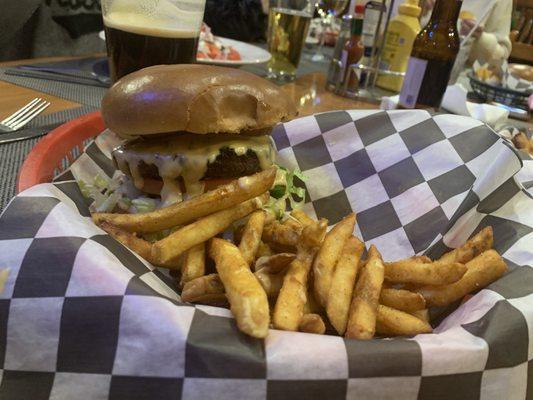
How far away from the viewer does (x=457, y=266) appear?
1.06 metres

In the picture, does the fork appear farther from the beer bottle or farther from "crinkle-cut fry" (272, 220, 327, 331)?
the beer bottle

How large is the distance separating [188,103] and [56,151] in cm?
56

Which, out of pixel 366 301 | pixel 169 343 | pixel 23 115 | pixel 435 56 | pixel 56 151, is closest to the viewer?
pixel 169 343

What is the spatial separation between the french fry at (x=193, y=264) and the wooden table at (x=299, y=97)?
129 cm

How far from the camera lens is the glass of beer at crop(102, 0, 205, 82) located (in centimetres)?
201

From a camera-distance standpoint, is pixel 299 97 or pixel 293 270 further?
pixel 299 97

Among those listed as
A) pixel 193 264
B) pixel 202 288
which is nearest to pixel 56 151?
pixel 193 264

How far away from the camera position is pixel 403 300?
3.57 feet

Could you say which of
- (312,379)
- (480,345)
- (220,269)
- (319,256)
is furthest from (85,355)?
(480,345)

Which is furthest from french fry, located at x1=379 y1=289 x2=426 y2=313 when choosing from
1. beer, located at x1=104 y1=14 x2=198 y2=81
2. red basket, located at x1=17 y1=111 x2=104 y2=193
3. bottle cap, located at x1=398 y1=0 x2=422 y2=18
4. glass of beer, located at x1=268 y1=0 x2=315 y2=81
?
bottle cap, located at x1=398 y1=0 x2=422 y2=18

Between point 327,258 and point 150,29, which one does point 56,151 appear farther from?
point 327,258

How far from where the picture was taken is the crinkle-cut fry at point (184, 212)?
121 centimetres

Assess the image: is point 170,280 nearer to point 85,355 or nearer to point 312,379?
point 85,355

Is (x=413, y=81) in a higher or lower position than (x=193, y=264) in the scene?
higher
